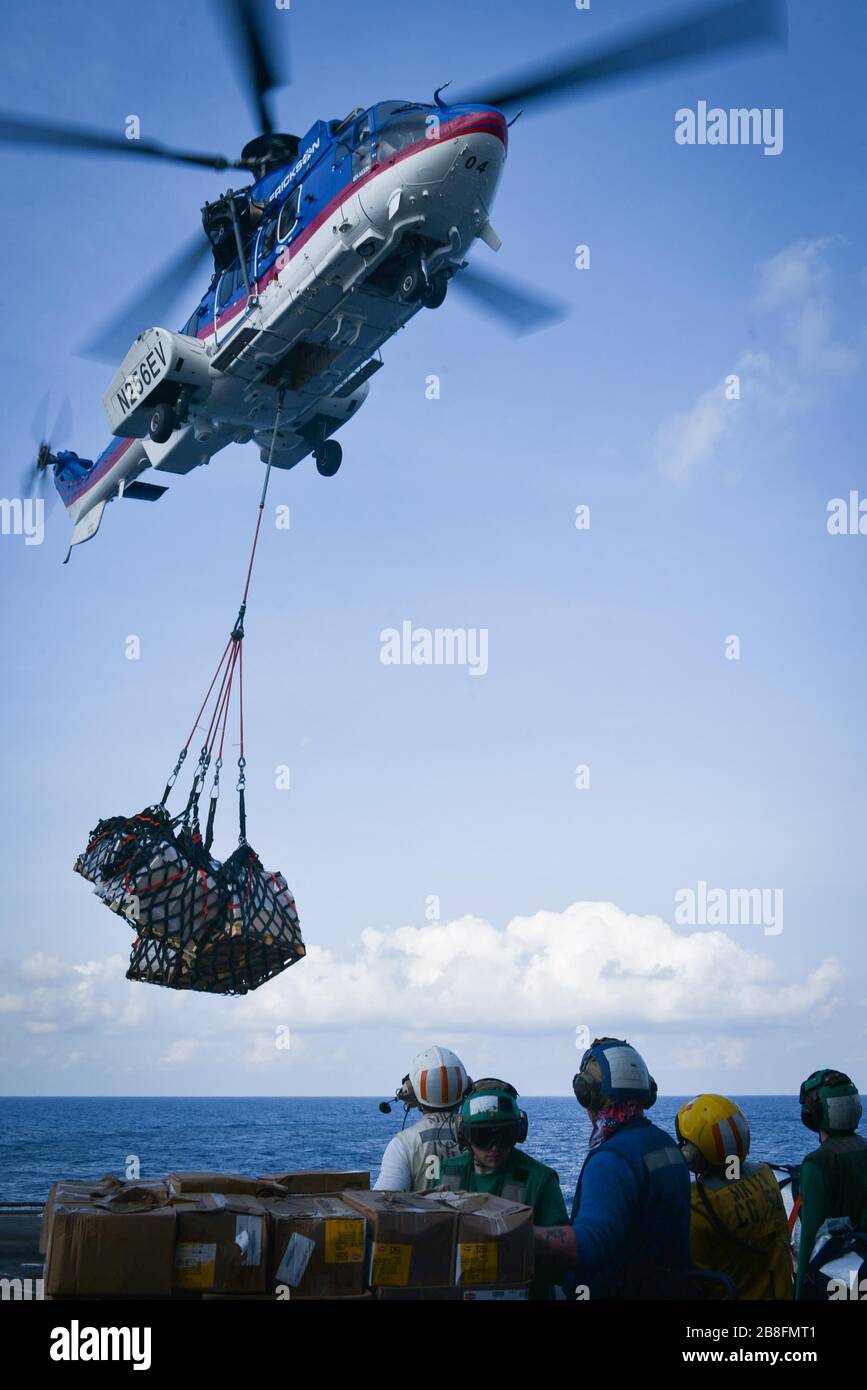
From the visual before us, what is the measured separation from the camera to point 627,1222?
16.1 ft

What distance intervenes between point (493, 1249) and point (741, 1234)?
4.87 ft

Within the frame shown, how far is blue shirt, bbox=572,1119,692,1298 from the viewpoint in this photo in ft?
16.1

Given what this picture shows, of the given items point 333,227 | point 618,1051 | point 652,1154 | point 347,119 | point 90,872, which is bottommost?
point 652,1154

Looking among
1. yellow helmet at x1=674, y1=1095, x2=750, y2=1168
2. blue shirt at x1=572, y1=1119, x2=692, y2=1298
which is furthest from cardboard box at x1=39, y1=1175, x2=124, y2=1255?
yellow helmet at x1=674, y1=1095, x2=750, y2=1168

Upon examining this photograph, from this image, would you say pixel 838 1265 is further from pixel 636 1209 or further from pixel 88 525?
pixel 88 525

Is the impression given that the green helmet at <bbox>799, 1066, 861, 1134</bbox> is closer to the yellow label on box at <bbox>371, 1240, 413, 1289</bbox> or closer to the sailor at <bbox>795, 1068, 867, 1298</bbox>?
the sailor at <bbox>795, 1068, 867, 1298</bbox>

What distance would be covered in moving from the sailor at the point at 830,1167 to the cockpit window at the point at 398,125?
9720mm

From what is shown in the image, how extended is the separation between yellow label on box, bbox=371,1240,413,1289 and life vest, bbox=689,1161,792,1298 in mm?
1600

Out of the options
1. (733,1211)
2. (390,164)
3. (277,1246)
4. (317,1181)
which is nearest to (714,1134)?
(733,1211)

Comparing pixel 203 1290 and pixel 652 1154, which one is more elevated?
pixel 652 1154
